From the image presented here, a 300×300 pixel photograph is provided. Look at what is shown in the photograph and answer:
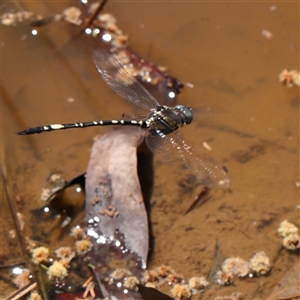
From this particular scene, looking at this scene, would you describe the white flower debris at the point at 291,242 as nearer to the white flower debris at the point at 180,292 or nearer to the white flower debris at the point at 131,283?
the white flower debris at the point at 180,292

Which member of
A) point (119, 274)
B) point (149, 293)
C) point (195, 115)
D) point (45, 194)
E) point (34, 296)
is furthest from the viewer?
point (195, 115)

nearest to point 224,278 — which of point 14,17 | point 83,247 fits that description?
point 83,247

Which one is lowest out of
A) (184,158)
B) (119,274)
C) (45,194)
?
(119,274)

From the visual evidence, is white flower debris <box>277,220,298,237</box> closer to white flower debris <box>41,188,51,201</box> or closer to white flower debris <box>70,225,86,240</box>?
white flower debris <box>70,225,86,240</box>

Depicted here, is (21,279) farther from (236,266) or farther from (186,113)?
(186,113)

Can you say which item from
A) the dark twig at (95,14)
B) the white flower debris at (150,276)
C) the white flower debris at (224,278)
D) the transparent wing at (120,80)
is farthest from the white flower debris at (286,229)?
the dark twig at (95,14)

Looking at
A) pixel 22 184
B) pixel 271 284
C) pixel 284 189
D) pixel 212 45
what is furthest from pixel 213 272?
pixel 212 45
